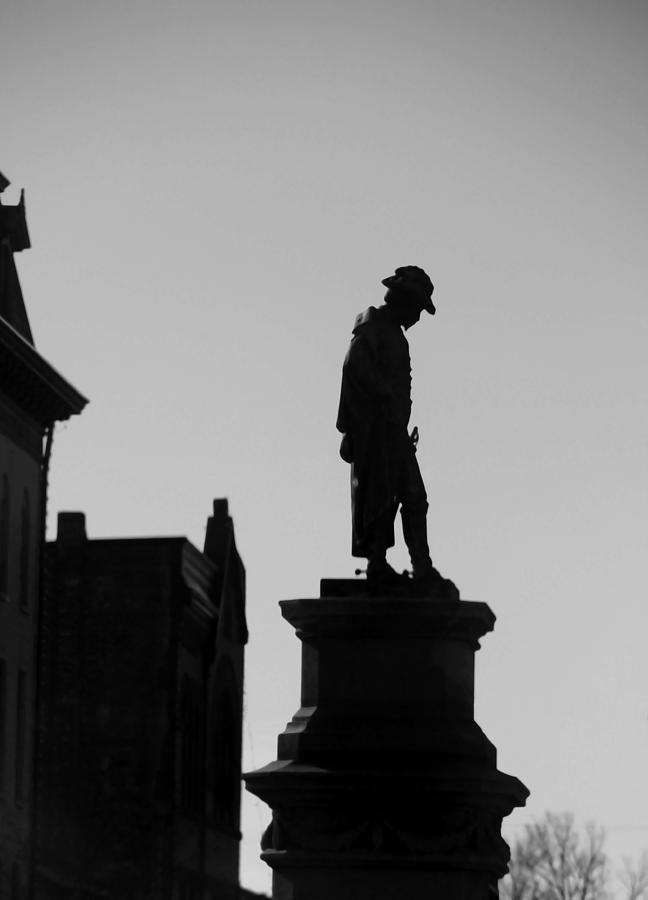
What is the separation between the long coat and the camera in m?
22.4

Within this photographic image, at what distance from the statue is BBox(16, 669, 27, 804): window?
36.5 m

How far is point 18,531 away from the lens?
58031mm

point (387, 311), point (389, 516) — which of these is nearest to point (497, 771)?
point (389, 516)

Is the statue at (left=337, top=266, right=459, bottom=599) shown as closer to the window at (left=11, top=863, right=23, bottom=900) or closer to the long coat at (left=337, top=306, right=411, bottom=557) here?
the long coat at (left=337, top=306, right=411, bottom=557)

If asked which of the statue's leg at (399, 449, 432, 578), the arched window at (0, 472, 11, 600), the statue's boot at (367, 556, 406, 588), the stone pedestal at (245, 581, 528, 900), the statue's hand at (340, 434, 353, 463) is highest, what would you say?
the arched window at (0, 472, 11, 600)

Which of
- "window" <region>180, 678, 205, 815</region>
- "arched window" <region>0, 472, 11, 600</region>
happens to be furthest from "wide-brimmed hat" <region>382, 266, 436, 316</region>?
"window" <region>180, 678, 205, 815</region>

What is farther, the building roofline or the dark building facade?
the dark building facade

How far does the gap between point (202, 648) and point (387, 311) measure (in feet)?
168

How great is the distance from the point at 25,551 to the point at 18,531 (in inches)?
35.4

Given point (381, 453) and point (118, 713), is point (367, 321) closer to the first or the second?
point (381, 453)

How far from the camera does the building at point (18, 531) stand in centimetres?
5666

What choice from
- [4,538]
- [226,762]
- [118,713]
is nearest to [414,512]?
[4,538]

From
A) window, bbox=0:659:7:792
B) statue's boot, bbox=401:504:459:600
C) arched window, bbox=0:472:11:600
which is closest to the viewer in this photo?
statue's boot, bbox=401:504:459:600

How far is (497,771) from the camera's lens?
2161 cm
